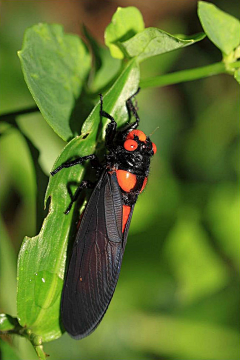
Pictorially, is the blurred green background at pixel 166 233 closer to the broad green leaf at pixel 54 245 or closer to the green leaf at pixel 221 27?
the broad green leaf at pixel 54 245

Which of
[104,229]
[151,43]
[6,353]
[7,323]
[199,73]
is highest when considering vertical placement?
[151,43]

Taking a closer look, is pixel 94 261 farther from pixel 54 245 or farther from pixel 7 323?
pixel 7 323

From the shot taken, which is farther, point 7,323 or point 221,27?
point 221,27

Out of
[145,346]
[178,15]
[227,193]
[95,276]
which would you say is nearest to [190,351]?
[145,346]

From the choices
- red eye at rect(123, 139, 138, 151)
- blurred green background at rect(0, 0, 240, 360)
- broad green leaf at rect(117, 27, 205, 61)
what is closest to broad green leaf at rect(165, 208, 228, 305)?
blurred green background at rect(0, 0, 240, 360)

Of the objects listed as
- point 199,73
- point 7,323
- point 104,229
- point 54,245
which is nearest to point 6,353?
point 7,323

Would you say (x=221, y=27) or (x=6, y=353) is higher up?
(x=221, y=27)

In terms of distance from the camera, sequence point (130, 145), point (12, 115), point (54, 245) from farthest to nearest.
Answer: point (12, 115), point (130, 145), point (54, 245)

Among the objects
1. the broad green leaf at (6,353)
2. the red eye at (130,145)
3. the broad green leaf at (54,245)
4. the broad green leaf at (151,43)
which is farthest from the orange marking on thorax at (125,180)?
the broad green leaf at (6,353)
